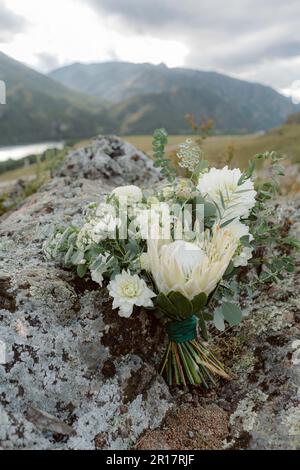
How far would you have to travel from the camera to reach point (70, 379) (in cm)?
297

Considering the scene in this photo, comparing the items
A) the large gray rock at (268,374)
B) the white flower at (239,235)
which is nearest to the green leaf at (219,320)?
the white flower at (239,235)

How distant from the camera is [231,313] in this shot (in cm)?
331

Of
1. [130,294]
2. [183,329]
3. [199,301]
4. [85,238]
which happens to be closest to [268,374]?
[183,329]

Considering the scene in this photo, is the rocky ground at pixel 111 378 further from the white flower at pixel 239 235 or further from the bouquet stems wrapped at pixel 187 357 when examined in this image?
the white flower at pixel 239 235

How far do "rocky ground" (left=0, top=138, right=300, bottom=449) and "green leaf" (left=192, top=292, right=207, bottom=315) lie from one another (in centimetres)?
50

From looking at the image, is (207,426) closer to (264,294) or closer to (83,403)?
(83,403)

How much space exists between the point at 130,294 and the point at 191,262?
452 millimetres

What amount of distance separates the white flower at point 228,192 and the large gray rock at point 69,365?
102 cm

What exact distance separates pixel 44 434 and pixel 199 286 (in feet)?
4.29

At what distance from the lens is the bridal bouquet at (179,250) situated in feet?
9.70

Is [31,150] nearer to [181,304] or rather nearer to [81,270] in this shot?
[81,270]

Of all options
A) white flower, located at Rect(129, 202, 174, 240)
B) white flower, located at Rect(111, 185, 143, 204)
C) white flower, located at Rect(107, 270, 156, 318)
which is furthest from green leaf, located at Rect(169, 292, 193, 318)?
white flower, located at Rect(111, 185, 143, 204)

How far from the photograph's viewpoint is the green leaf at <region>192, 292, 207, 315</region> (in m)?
2.96
